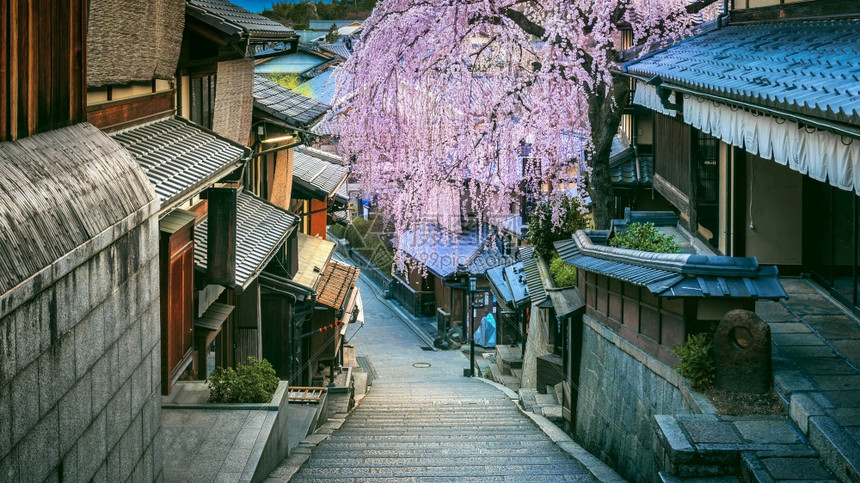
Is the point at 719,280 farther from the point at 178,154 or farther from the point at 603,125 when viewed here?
the point at 603,125

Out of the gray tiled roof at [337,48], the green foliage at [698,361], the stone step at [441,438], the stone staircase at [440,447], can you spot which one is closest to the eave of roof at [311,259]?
the stone staircase at [440,447]

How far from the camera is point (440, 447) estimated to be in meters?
14.6

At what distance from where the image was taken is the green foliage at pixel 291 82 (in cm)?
4622

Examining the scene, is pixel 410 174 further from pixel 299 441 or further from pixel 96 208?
pixel 96 208

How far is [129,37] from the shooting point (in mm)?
9180

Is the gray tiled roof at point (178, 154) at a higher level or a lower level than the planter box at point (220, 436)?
higher

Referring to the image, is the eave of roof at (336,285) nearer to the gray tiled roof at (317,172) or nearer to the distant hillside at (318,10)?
the gray tiled roof at (317,172)

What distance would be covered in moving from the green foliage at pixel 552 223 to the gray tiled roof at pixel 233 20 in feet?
25.5

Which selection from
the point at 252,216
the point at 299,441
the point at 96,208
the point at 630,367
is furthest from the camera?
the point at 252,216

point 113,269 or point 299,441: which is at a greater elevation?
point 113,269

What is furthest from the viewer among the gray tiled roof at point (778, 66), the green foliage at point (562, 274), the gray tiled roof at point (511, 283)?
the gray tiled roof at point (511, 283)

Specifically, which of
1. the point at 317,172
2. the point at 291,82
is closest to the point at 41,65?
the point at 317,172

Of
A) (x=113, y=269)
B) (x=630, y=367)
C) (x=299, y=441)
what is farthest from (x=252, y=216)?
(x=113, y=269)

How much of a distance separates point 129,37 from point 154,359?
3472mm
